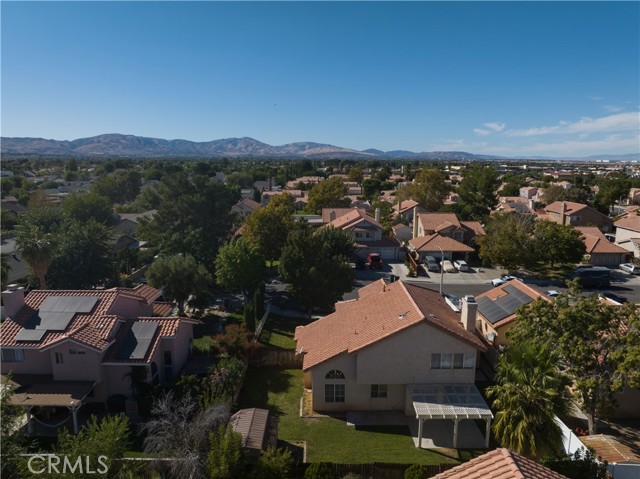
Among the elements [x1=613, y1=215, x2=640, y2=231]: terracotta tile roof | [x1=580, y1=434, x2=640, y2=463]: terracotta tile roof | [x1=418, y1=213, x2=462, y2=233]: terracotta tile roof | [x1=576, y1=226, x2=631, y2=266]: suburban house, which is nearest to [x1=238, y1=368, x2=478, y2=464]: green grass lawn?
[x1=580, y1=434, x2=640, y2=463]: terracotta tile roof

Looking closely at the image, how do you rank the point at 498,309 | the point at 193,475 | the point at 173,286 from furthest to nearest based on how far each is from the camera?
the point at 173,286 → the point at 498,309 → the point at 193,475

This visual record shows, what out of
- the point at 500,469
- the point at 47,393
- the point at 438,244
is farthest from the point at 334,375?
the point at 438,244

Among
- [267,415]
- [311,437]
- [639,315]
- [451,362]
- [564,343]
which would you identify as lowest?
[311,437]

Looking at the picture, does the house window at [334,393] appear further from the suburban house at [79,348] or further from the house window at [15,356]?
the house window at [15,356]

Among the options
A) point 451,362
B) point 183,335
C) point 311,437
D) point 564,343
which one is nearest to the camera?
point 564,343

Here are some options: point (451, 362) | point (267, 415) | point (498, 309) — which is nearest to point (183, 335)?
point (267, 415)

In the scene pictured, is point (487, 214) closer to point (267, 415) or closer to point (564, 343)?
point (564, 343)

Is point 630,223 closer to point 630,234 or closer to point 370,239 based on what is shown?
point 630,234
